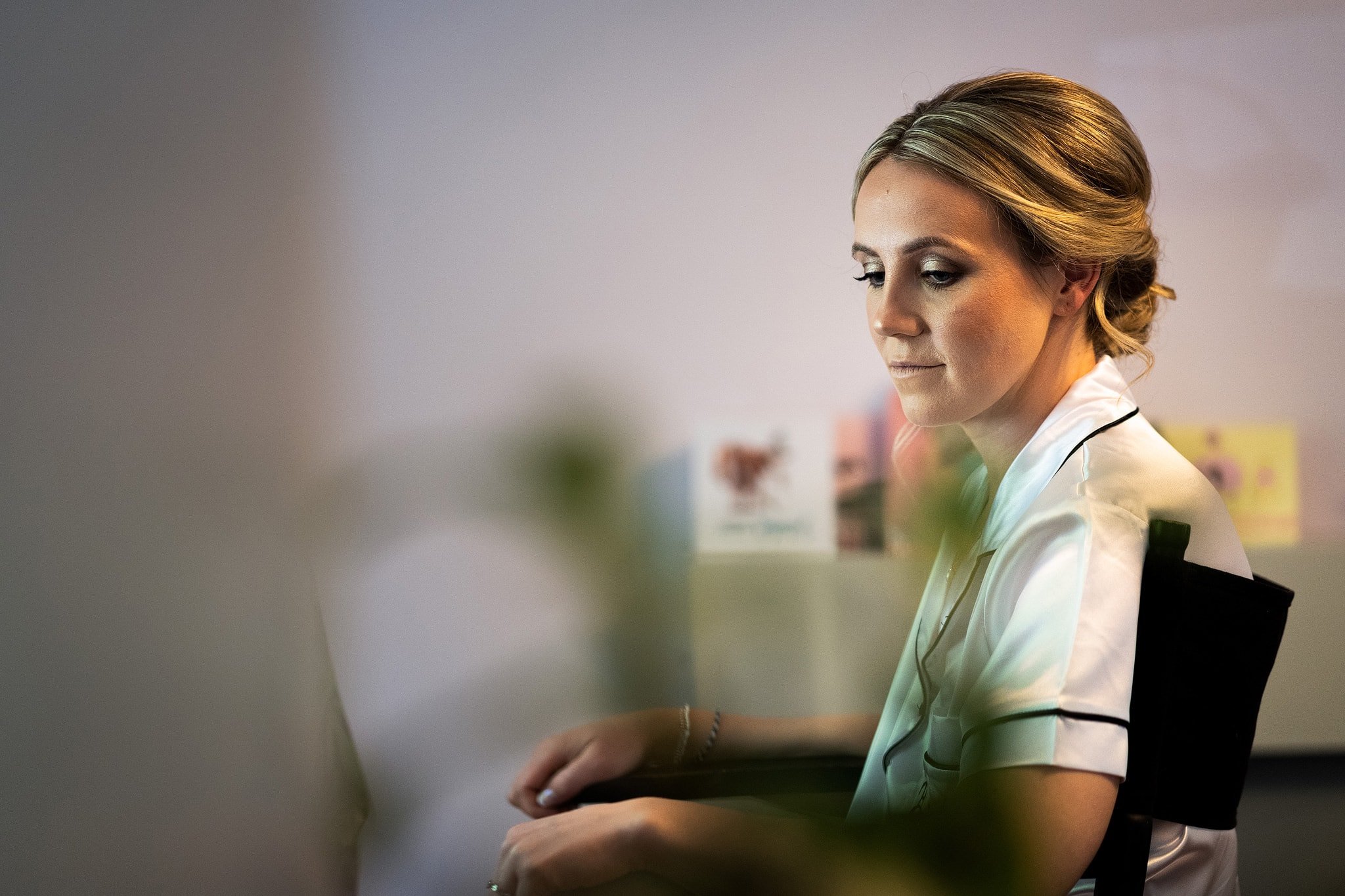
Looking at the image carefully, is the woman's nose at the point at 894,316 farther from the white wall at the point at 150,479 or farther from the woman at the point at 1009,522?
the white wall at the point at 150,479

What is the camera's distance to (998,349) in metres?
0.39

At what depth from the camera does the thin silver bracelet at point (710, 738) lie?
0.24 meters

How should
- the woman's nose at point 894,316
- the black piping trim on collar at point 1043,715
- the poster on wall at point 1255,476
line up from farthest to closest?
the poster on wall at point 1255,476 < the woman's nose at point 894,316 < the black piping trim on collar at point 1043,715

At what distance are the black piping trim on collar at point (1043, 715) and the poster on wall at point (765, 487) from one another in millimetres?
51

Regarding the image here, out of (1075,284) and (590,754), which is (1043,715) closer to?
(590,754)

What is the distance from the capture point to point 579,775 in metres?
0.29

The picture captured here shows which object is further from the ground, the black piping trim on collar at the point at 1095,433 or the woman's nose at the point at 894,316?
the woman's nose at the point at 894,316

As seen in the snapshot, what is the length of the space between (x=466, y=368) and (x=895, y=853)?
0.78 feet

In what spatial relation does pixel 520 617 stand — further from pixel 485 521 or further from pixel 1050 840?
pixel 1050 840

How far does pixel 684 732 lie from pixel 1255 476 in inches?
33.2

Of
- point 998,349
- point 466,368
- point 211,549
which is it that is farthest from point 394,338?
point 998,349

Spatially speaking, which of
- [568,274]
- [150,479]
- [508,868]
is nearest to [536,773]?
[508,868]

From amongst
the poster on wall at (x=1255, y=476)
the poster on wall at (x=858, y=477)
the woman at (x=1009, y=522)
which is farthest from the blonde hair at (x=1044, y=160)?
the poster on wall at (x=1255, y=476)

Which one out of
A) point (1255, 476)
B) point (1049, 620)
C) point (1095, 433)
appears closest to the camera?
point (1049, 620)
